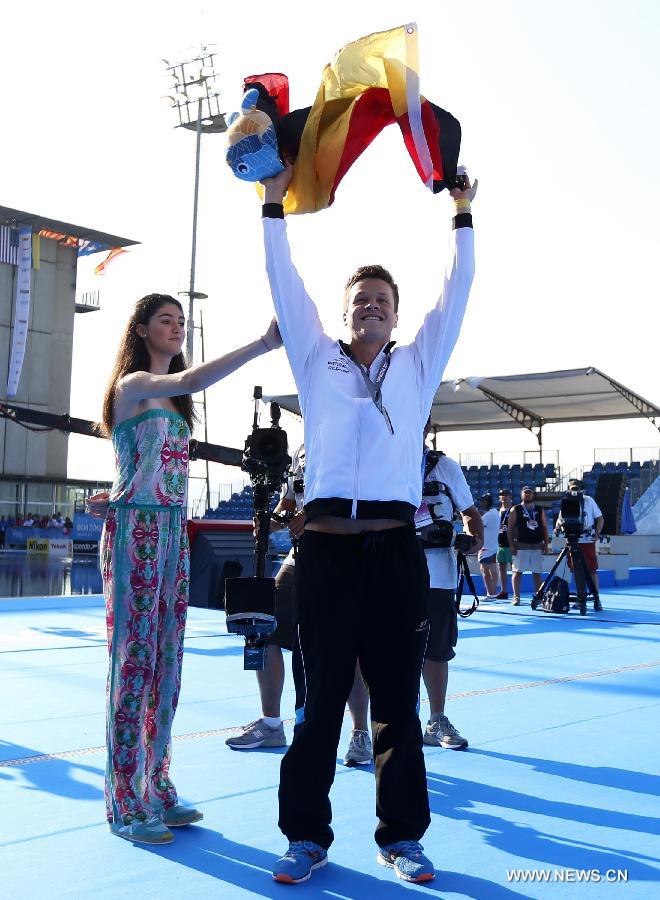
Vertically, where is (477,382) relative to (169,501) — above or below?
above

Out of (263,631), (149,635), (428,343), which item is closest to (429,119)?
(428,343)

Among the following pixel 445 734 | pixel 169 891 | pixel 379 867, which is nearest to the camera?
pixel 169 891

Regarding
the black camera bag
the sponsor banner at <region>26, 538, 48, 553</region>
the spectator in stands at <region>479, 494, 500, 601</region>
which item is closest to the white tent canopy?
the spectator in stands at <region>479, 494, 500, 601</region>

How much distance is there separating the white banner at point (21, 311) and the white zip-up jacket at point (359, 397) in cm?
3656

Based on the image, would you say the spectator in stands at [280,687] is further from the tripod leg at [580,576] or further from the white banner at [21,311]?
the white banner at [21,311]

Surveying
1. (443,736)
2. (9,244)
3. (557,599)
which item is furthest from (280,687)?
(9,244)

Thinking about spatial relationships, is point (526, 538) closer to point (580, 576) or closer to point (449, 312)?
point (580, 576)

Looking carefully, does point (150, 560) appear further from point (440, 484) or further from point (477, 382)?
point (477, 382)

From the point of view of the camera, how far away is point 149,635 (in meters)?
3.21

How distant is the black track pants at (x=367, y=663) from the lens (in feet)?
9.27

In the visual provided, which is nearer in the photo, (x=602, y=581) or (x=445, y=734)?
(x=445, y=734)

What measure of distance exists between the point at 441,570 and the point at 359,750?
1.03 metres

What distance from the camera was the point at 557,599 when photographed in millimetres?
12492

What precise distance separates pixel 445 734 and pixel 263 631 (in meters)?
1.98
